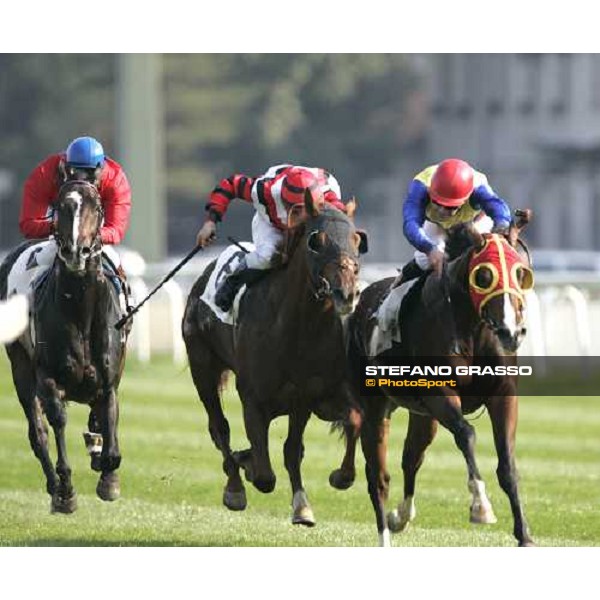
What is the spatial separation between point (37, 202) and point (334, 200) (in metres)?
1.82

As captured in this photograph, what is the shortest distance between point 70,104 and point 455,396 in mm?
47903

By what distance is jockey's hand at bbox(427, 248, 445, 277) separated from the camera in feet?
31.6

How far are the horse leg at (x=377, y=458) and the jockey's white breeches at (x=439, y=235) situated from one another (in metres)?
0.69

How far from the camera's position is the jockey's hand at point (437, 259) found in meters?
9.63

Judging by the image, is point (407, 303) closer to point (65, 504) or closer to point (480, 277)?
point (480, 277)

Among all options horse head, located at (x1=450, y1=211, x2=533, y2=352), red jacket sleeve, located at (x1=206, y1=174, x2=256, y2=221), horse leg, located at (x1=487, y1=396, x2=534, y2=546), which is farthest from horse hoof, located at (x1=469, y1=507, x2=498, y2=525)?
red jacket sleeve, located at (x1=206, y1=174, x2=256, y2=221)

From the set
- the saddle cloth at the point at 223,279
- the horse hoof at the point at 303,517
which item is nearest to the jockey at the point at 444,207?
the saddle cloth at the point at 223,279

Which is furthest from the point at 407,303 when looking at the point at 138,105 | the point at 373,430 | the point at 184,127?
the point at 184,127

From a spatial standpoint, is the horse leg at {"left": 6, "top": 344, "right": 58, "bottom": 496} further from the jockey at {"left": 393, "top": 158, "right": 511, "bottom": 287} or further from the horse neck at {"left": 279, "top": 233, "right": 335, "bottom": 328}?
the jockey at {"left": 393, "top": 158, "right": 511, "bottom": 287}

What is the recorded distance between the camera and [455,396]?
30.7 feet

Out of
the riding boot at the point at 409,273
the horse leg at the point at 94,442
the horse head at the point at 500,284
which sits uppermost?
the riding boot at the point at 409,273

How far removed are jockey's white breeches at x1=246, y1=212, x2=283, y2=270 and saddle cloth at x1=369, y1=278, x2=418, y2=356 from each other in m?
0.61

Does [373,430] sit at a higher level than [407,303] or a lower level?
lower

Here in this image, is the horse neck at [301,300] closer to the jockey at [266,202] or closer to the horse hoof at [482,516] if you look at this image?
the jockey at [266,202]
